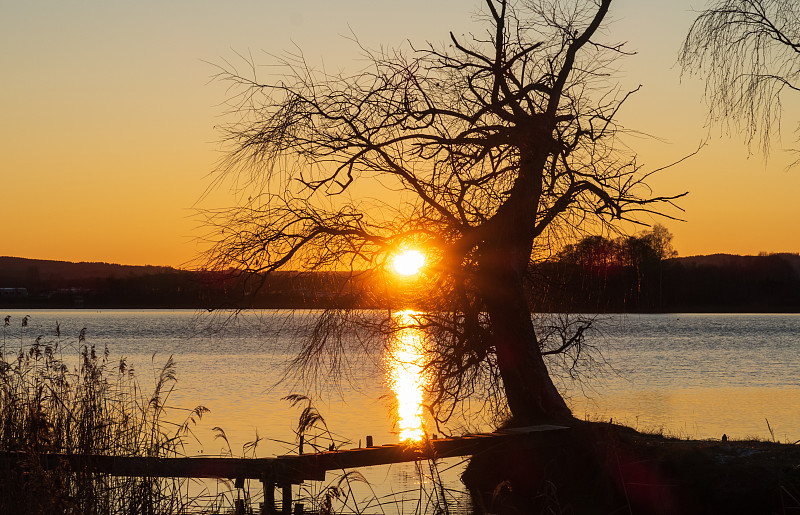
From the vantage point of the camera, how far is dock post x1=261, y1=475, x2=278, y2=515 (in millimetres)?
8470

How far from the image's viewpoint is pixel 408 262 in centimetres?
1219

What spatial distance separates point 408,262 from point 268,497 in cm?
433

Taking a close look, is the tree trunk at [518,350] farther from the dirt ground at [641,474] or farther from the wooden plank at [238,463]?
the wooden plank at [238,463]

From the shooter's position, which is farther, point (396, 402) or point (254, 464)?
point (396, 402)

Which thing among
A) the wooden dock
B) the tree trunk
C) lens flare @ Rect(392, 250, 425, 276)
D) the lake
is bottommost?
the lake

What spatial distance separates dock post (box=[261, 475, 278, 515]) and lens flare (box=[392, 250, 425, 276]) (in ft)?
13.2

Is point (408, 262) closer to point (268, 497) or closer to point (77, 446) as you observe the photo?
point (268, 497)

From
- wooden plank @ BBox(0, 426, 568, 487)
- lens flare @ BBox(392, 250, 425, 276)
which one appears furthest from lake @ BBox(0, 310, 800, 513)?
lens flare @ BBox(392, 250, 425, 276)

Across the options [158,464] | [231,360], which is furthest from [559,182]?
[231,360]

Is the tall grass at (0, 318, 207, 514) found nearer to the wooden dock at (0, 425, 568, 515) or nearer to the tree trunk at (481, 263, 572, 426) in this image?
the wooden dock at (0, 425, 568, 515)

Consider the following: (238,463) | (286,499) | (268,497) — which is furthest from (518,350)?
(268,497)

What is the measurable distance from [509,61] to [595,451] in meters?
5.33

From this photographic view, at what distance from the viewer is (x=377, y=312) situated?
12688 millimetres

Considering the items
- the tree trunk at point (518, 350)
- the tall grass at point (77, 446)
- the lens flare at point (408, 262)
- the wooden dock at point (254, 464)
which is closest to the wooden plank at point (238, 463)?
the wooden dock at point (254, 464)
